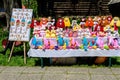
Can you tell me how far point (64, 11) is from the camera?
27250 millimetres

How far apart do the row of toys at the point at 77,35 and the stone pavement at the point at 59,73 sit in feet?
2.07

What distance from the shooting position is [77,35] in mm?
10398

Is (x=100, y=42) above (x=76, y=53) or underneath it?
above

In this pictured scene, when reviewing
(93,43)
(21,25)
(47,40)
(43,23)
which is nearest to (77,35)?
(93,43)

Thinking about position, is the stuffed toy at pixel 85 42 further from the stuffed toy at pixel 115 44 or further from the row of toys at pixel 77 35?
the stuffed toy at pixel 115 44

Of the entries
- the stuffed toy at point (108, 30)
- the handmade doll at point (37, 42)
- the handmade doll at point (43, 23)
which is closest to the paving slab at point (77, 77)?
the handmade doll at point (37, 42)

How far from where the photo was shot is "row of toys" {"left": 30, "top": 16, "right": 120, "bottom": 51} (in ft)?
33.4

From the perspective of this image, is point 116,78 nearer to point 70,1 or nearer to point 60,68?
point 60,68

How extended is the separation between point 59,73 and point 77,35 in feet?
4.97

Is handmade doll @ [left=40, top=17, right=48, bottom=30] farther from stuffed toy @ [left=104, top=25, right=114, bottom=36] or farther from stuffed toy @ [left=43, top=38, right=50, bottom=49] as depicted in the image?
stuffed toy @ [left=104, top=25, right=114, bottom=36]

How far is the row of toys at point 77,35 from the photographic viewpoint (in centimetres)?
1019

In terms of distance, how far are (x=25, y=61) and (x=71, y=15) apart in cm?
1673

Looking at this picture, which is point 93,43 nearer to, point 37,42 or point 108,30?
point 108,30

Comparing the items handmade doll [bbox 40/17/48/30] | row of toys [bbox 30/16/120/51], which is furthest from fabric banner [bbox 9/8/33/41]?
handmade doll [bbox 40/17/48/30]
